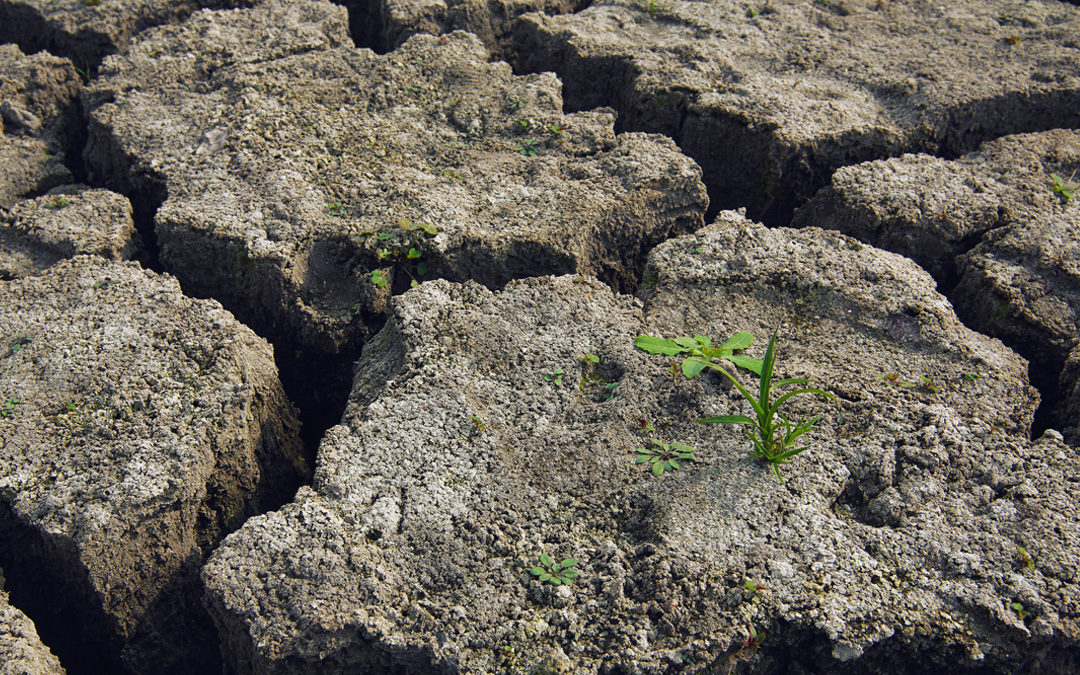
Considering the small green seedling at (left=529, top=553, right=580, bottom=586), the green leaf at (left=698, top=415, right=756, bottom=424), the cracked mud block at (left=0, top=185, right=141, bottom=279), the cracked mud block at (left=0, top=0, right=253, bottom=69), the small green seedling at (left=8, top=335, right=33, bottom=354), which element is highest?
the cracked mud block at (left=0, top=0, right=253, bottom=69)

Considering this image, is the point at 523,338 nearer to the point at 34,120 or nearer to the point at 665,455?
the point at 665,455

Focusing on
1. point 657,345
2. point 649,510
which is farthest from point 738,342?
point 649,510

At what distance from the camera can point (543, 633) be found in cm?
154

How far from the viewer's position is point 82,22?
302 cm

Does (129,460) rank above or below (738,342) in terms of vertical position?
below

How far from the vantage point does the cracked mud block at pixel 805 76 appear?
105 inches

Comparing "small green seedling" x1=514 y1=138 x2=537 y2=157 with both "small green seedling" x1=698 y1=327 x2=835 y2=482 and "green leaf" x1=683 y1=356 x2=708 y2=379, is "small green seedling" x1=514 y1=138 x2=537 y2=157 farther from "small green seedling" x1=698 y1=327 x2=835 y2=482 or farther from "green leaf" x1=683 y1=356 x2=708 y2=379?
"small green seedling" x1=698 y1=327 x2=835 y2=482

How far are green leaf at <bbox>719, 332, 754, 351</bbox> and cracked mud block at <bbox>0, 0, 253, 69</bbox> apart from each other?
242 centimetres

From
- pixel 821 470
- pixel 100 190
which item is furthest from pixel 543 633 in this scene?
pixel 100 190

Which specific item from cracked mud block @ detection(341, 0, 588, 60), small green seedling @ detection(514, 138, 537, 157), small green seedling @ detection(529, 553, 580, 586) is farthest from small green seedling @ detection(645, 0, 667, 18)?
small green seedling @ detection(529, 553, 580, 586)

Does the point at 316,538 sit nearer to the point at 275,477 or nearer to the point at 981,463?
the point at 275,477

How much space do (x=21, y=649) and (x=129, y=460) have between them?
40 cm

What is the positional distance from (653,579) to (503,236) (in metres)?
1.05

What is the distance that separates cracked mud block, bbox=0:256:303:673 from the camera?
68.0 inches
